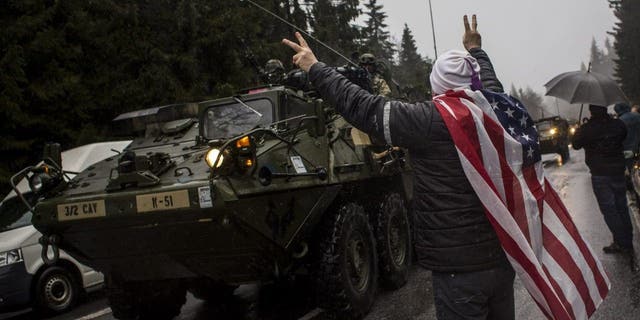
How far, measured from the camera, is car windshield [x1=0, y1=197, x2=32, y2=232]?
7273 millimetres

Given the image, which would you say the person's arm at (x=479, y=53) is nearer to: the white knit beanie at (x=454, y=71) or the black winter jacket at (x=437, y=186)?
the white knit beanie at (x=454, y=71)

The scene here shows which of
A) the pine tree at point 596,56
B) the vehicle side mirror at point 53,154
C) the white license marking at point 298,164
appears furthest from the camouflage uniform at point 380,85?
the pine tree at point 596,56

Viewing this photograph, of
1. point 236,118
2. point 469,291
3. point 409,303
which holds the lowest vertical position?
point 409,303

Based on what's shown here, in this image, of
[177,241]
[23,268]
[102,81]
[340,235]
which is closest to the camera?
[177,241]

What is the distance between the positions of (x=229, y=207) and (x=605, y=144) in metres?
4.42

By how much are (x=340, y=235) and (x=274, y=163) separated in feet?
3.30

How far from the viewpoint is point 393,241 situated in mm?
6379

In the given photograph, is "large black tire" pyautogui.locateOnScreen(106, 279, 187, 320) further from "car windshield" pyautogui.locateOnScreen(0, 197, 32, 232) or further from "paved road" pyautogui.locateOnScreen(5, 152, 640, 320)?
"car windshield" pyautogui.locateOnScreen(0, 197, 32, 232)

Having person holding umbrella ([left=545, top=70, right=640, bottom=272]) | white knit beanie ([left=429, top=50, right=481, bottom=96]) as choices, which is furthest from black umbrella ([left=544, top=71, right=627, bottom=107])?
white knit beanie ([left=429, top=50, right=481, bottom=96])

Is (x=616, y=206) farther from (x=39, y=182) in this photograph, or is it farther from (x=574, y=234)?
(x=39, y=182)

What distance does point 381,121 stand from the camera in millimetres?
2430

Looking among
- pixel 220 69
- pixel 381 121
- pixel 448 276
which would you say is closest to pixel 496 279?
pixel 448 276

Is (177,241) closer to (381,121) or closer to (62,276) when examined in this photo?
(381,121)

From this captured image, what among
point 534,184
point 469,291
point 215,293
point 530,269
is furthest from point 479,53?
point 215,293
